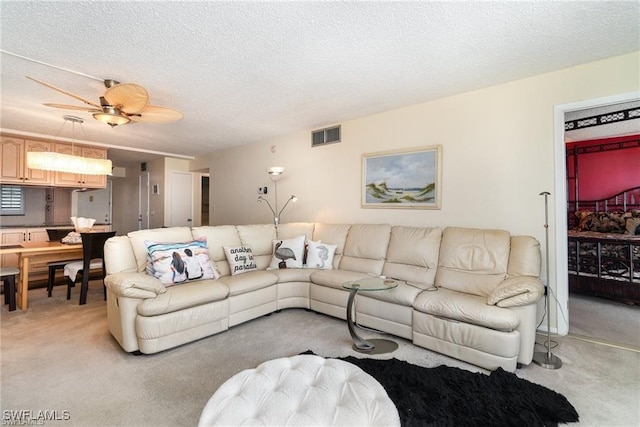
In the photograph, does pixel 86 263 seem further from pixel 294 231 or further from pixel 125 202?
pixel 125 202

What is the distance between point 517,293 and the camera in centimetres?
214

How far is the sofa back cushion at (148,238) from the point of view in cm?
289

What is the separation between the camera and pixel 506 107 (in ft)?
9.78

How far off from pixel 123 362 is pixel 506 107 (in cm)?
417

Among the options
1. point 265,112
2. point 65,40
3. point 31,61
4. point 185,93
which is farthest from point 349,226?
point 31,61

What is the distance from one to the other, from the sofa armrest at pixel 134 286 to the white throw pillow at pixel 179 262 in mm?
266

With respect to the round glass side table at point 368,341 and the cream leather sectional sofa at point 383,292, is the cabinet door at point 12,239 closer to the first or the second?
the cream leather sectional sofa at point 383,292

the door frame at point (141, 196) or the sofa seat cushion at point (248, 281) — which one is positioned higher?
the door frame at point (141, 196)

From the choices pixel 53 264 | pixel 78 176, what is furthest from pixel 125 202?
pixel 53 264

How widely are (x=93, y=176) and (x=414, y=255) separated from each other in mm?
5858

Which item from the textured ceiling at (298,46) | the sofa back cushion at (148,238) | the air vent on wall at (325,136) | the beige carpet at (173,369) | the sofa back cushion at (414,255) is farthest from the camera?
the air vent on wall at (325,136)

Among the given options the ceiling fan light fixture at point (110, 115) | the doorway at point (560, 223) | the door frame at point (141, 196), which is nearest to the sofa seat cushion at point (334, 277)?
the doorway at point (560, 223)

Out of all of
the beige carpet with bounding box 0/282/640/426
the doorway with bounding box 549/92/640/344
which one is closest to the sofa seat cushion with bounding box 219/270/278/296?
the beige carpet with bounding box 0/282/640/426

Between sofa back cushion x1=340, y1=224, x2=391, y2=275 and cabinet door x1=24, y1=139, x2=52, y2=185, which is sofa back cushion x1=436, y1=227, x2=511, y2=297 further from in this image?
cabinet door x1=24, y1=139, x2=52, y2=185
